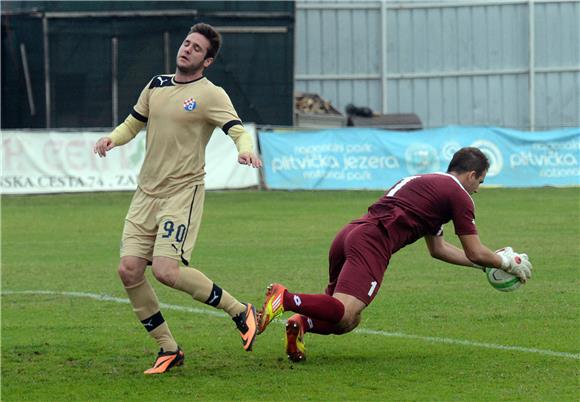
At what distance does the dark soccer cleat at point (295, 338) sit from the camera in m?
8.30

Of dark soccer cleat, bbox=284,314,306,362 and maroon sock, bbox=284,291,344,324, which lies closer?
maroon sock, bbox=284,291,344,324

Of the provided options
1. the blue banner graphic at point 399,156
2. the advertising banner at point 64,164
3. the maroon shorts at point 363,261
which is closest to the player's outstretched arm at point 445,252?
the maroon shorts at point 363,261

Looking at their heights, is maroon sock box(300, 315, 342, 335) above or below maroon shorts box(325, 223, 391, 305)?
below

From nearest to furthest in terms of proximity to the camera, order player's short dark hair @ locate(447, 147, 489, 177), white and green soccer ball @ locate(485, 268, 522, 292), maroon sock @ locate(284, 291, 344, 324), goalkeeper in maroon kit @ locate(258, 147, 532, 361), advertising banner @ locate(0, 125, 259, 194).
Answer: maroon sock @ locate(284, 291, 344, 324) < goalkeeper in maroon kit @ locate(258, 147, 532, 361) < player's short dark hair @ locate(447, 147, 489, 177) < white and green soccer ball @ locate(485, 268, 522, 292) < advertising banner @ locate(0, 125, 259, 194)

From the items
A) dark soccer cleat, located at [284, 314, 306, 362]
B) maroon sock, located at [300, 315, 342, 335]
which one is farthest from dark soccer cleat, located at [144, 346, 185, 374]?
Result: maroon sock, located at [300, 315, 342, 335]

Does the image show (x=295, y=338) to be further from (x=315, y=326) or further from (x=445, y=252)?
(x=445, y=252)

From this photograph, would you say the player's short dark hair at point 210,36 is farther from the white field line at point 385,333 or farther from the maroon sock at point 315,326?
the white field line at point 385,333

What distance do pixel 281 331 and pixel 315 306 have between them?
6.71ft

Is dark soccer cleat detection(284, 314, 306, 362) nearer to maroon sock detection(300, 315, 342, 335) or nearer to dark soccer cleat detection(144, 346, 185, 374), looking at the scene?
maroon sock detection(300, 315, 342, 335)

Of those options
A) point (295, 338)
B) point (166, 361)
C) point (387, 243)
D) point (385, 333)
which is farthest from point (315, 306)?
point (385, 333)

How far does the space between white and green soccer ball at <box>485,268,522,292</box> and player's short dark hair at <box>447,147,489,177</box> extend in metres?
0.80

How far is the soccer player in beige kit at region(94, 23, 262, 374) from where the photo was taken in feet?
26.5

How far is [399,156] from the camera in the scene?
93.3ft

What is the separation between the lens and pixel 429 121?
42.3 m
